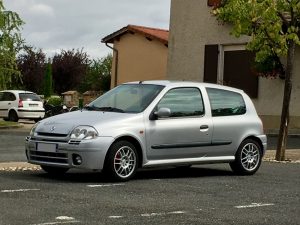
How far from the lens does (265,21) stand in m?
15.1

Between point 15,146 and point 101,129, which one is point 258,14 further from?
point 15,146

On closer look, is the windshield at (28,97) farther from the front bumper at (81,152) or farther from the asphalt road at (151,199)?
the front bumper at (81,152)

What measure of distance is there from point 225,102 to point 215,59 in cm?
1509

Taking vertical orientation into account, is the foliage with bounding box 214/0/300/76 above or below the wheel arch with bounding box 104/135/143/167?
above

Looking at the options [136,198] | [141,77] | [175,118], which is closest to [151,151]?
[175,118]

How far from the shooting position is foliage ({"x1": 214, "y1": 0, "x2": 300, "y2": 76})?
48.8 ft

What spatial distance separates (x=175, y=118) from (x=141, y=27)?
26268mm

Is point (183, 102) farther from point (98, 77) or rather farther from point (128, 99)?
point (98, 77)

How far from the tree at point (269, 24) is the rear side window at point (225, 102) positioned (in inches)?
127

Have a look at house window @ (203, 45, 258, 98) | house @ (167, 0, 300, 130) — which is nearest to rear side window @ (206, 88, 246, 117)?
house @ (167, 0, 300, 130)

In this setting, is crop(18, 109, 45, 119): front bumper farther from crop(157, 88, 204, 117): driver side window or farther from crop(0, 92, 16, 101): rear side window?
crop(157, 88, 204, 117): driver side window

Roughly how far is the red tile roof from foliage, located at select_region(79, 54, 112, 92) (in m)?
15.0

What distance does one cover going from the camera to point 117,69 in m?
37.4

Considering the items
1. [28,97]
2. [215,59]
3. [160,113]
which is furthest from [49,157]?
[28,97]
